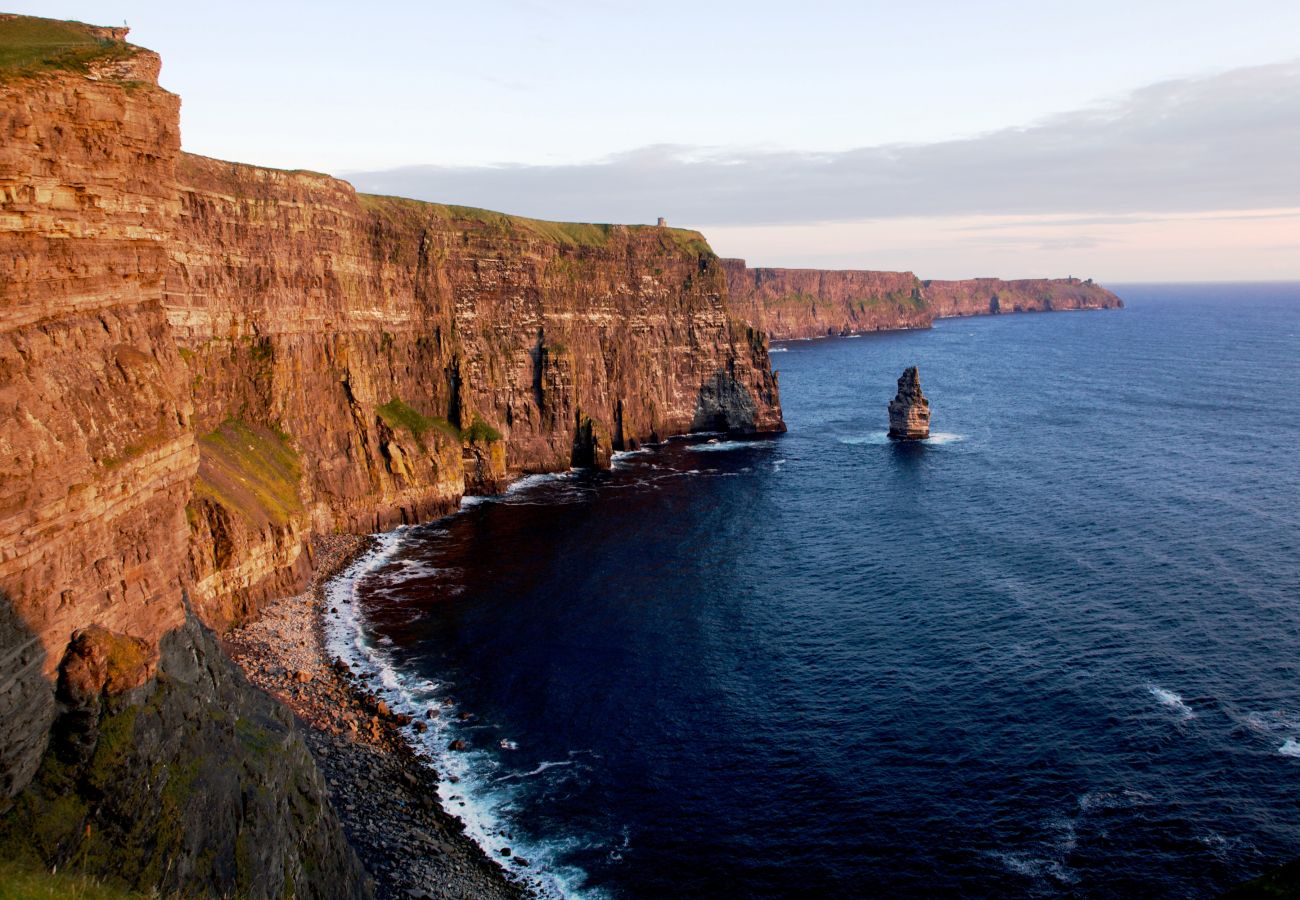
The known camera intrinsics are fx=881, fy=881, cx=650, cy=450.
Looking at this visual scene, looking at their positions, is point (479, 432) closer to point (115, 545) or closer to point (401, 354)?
point (401, 354)

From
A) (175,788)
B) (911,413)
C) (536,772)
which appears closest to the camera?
(175,788)

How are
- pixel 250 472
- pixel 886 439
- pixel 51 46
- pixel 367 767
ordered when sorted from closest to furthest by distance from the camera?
pixel 51 46 < pixel 367 767 < pixel 250 472 < pixel 886 439

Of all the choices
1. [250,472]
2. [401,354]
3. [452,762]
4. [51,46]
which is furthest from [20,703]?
[401,354]

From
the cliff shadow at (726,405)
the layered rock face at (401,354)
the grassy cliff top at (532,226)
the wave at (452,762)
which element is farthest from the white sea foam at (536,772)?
the cliff shadow at (726,405)

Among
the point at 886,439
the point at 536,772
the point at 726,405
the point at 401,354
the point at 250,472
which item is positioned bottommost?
the point at 536,772

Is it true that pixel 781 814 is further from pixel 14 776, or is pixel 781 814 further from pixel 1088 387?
pixel 1088 387

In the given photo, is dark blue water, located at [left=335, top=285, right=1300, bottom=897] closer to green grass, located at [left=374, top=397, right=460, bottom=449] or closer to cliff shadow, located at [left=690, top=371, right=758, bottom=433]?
green grass, located at [left=374, top=397, right=460, bottom=449]
